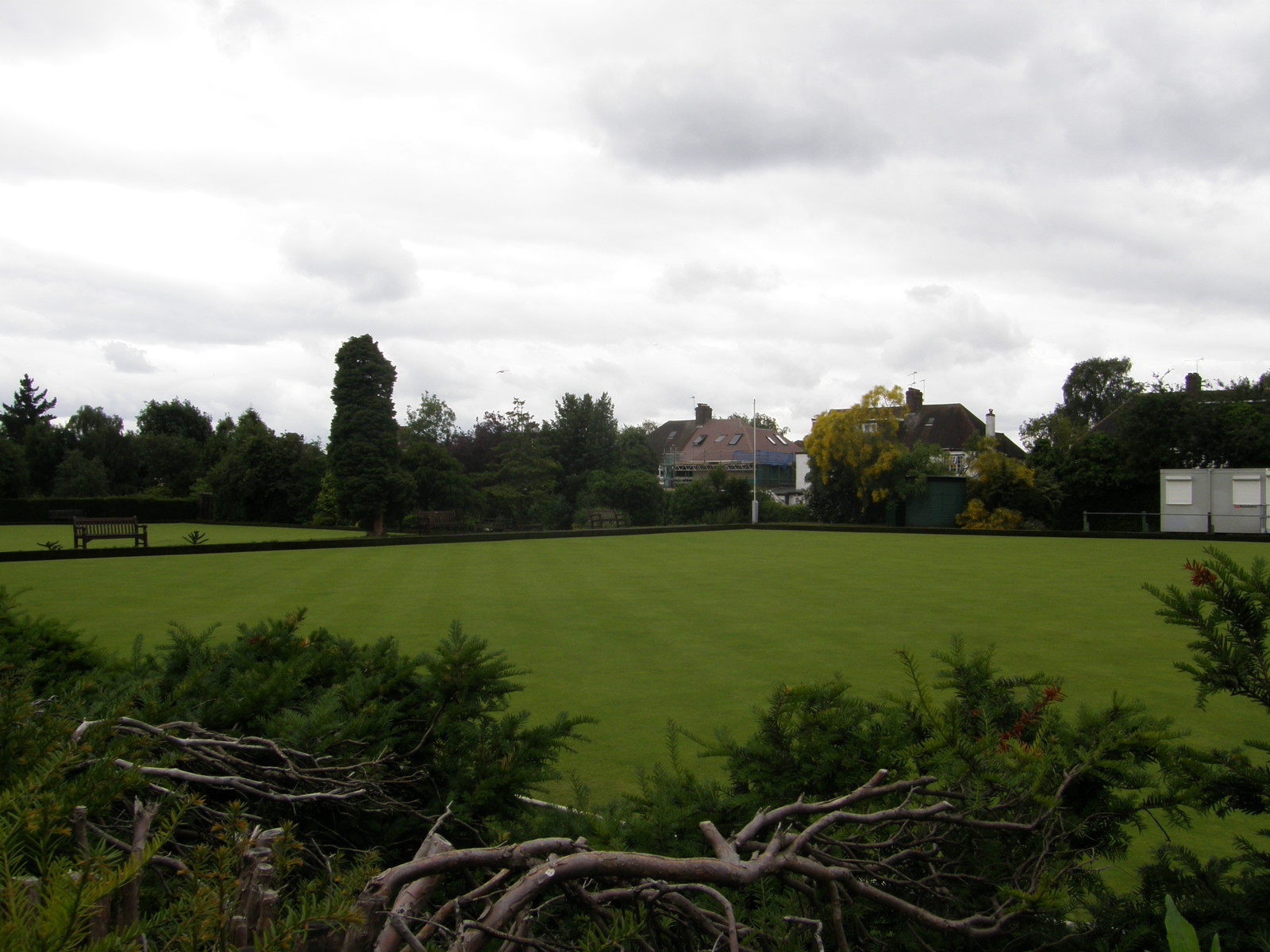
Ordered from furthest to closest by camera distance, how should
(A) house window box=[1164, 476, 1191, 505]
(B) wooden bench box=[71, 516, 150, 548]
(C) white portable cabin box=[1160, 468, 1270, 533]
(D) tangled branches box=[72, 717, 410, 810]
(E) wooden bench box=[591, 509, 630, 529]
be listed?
(E) wooden bench box=[591, 509, 630, 529] → (A) house window box=[1164, 476, 1191, 505] → (C) white portable cabin box=[1160, 468, 1270, 533] → (B) wooden bench box=[71, 516, 150, 548] → (D) tangled branches box=[72, 717, 410, 810]

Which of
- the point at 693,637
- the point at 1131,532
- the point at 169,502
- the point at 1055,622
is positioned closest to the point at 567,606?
the point at 693,637

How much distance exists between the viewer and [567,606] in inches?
483

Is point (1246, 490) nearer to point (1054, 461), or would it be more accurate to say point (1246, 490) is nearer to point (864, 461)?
point (1054, 461)

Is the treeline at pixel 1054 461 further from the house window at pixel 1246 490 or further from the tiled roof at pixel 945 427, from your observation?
the tiled roof at pixel 945 427

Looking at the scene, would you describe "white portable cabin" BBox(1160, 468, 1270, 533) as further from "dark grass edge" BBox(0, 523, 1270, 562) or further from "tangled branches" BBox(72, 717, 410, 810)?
"tangled branches" BBox(72, 717, 410, 810)

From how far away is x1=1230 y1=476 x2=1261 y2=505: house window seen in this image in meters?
27.9

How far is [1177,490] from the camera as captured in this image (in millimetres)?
30031

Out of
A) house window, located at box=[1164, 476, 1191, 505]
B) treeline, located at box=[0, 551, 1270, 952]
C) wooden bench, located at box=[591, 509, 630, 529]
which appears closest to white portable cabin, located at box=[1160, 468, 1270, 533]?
house window, located at box=[1164, 476, 1191, 505]

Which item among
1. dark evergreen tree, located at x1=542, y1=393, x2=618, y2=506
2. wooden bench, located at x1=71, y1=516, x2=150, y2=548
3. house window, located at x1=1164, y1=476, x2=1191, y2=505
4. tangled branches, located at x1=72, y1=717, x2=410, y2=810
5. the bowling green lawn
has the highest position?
dark evergreen tree, located at x1=542, y1=393, x2=618, y2=506

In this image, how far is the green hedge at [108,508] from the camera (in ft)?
131

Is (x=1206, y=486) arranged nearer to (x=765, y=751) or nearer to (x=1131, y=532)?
(x=1131, y=532)

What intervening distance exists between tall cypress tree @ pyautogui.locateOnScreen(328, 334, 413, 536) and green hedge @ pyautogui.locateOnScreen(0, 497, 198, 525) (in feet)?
49.6

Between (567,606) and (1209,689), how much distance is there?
34.2 feet

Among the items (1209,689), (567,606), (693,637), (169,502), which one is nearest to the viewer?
(1209,689)
